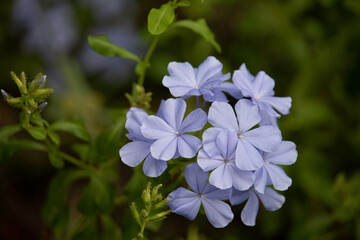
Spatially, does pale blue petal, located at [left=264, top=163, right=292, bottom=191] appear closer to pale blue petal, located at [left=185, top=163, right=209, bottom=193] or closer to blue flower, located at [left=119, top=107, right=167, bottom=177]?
pale blue petal, located at [left=185, top=163, right=209, bottom=193]

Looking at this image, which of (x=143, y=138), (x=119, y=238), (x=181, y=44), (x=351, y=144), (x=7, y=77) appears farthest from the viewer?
(x=181, y=44)

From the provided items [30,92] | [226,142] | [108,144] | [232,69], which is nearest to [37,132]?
[30,92]

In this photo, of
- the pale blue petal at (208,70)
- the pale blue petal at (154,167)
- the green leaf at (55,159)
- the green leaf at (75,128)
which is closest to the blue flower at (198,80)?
the pale blue petal at (208,70)

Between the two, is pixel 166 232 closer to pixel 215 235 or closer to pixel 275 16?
pixel 215 235

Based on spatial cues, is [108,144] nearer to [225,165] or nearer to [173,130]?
[173,130]

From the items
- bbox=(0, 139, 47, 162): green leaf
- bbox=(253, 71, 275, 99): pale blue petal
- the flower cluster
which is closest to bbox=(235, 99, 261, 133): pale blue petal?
the flower cluster

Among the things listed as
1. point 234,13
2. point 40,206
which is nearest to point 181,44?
point 234,13
